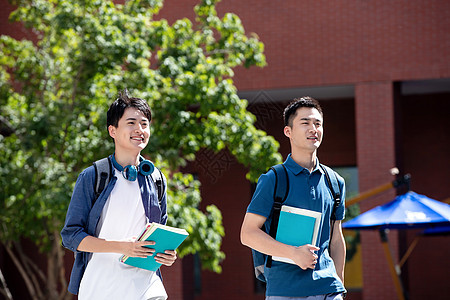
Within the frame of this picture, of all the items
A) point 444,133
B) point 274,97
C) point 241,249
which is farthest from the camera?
point 241,249

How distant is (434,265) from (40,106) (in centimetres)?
980

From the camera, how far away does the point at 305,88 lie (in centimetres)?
1405

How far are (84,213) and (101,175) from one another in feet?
0.71

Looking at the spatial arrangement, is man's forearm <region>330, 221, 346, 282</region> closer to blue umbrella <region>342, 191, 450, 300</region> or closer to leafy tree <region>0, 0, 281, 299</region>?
leafy tree <region>0, 0, 281, 299</region>

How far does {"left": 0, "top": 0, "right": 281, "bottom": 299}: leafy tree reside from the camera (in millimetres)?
8805

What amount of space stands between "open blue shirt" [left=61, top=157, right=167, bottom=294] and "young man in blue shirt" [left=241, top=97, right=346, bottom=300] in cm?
53

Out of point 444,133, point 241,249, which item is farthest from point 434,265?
point 241,249

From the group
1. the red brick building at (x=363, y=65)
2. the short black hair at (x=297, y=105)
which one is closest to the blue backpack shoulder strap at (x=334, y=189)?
the short black hair at (x=297, y=105)

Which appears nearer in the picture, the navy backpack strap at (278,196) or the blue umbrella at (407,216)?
the navy backpack strap at (278,196)

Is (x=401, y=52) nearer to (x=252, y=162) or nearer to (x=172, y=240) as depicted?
(x=252, y=162)

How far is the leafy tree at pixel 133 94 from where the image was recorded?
28.9 ft

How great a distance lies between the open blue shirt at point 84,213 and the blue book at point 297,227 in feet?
2.22

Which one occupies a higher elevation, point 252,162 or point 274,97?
point 274,97

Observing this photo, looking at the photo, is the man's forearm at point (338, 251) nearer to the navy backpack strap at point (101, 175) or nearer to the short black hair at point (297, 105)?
the short black hair at point (297, 105)
